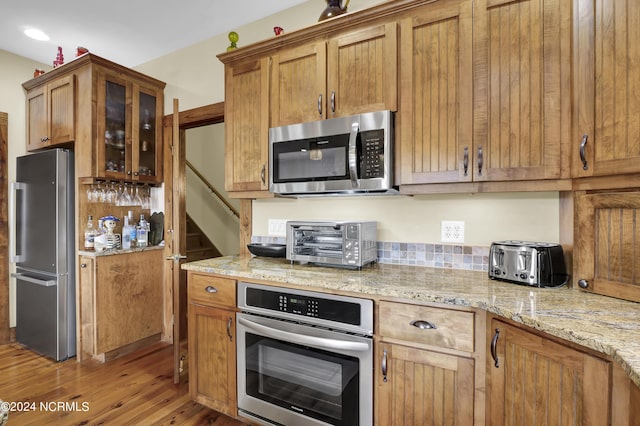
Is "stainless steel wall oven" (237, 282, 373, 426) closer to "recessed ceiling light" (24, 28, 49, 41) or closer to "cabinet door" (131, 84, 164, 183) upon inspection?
"cabinet door" (131, 84, 164, 183)

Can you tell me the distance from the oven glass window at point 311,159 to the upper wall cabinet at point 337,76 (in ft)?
0.52

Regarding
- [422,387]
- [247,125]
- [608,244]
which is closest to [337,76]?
[247,125]

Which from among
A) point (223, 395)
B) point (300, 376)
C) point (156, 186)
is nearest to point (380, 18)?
point (300, 376)

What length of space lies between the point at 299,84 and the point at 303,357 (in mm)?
1548

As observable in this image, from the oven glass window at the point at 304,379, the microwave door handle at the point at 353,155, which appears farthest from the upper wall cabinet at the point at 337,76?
the oven glass window at the point at 304,379

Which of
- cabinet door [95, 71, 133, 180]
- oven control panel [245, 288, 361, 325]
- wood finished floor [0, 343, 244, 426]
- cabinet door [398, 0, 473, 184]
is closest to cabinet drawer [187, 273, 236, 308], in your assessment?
oven control panel [245, 288, 361, 325]

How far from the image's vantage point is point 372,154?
5.65ft

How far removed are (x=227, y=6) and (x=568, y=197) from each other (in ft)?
8.27

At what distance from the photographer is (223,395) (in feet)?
6.20

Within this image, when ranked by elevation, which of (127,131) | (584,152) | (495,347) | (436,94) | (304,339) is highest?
(127,131)

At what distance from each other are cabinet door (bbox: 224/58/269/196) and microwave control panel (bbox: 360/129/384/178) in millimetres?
669

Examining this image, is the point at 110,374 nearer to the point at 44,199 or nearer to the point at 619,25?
the point at 44,199

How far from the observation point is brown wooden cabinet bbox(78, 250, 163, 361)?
107 inches

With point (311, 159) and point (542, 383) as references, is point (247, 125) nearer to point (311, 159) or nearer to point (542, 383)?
point (311, 159)
